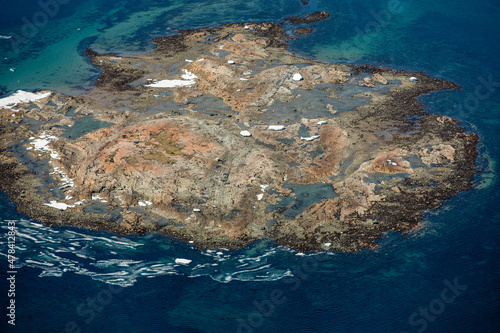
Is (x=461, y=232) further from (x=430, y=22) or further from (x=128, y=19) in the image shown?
(x=128, y=19)

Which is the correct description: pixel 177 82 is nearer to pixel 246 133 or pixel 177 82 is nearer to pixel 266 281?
pixel 246 133

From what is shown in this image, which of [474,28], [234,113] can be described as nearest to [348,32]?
[474,28]

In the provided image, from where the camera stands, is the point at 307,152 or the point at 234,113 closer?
the point at 307,152

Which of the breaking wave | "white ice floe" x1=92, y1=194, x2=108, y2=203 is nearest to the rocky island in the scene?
"white ice floe" x1=92, y1=194, x2=108, y2=203

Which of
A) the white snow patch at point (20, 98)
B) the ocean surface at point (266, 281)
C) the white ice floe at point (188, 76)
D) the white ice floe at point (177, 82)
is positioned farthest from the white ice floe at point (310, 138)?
the white snow patch at point (20, 98)

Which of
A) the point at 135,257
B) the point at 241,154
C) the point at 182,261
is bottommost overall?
the point at 182,261

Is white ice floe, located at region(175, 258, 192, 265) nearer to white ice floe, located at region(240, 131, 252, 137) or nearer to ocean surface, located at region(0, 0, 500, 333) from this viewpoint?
ocean surface, located at region(0, 0, 500, 333)

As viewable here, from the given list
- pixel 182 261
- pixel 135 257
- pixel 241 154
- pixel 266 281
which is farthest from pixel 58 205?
pixel 266 281

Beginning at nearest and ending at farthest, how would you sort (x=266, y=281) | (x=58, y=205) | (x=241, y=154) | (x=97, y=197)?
(x=266, y=281)
(x=58, y=205)
(x=97, y=197)
(x=241, y=154)
